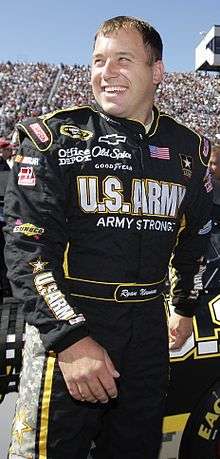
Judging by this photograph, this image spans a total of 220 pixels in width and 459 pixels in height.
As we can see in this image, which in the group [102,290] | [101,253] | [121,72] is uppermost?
[121,72]

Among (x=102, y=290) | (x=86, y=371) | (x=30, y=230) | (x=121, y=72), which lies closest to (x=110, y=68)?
(x=121, y=72)

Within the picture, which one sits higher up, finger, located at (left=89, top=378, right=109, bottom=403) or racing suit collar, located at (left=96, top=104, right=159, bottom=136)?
racing suit collar, located at (left=96, top=104, right=159, bottom=136)

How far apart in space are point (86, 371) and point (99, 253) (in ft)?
1.10

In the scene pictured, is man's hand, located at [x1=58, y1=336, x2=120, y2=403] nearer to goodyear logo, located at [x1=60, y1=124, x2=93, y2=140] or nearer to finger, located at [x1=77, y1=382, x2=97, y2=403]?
→ finger, located at [x1=77, y1=382, x2=97, y2=403]

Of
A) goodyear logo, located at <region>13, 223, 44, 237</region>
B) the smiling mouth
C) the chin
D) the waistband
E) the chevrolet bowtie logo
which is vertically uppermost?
the smiling mouth

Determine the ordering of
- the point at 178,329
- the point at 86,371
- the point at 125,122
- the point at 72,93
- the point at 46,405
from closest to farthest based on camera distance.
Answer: the point at 86,371, the point at 46,405, the point at 125,122, the point at 178,329, the point at 72,93

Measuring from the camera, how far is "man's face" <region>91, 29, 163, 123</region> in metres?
1.46

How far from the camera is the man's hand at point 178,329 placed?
180cm

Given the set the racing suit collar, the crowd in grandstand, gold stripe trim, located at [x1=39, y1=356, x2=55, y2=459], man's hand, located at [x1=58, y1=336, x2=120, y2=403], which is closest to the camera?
man's hand, located at [x1=58, y1=336, x2=120, y2=403]

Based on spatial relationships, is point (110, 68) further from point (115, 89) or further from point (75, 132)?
point (75, 132)

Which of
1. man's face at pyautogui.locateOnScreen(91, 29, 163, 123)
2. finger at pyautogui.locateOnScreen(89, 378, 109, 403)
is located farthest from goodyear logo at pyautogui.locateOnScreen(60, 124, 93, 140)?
finger at pyautogui.locateOnScreen(89, 378, 109, 403)

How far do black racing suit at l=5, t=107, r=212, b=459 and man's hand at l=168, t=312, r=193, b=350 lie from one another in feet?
0.59

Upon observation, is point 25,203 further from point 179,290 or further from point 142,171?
point 179,290

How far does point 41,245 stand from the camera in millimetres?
1316
